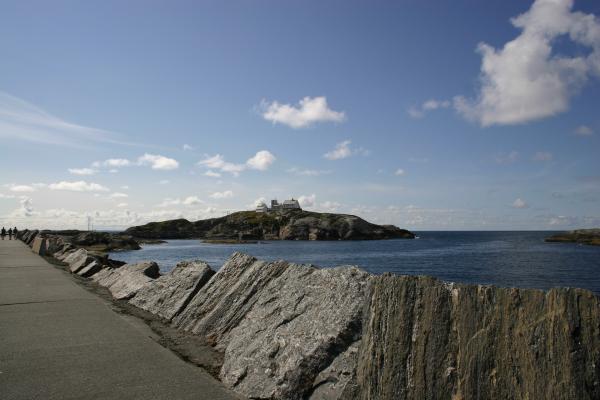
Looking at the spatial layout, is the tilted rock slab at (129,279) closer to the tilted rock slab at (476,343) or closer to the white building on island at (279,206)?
the tilted rock slab at (476,343)

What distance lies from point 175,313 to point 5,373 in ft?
10.8

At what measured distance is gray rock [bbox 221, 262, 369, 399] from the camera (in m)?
4.37

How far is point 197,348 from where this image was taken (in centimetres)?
632

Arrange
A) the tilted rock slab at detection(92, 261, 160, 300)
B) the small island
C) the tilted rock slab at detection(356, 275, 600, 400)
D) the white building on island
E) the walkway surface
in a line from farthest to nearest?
the white building on island, the small island, the tilted rock slab at detection(92, 261, 160, 300), the walkway surface, the tilted rock slab at detection(356, 275, 600, 400)

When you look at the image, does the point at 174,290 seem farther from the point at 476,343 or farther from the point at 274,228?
the point at 274,228

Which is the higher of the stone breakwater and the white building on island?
the white building on island

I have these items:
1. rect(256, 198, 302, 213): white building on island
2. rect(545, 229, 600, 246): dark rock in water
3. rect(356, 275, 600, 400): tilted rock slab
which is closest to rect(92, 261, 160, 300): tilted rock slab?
rect(356, 275, 600, 400): tilted rock slab

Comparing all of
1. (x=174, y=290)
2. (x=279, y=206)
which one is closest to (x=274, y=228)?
(x=279, y=206)

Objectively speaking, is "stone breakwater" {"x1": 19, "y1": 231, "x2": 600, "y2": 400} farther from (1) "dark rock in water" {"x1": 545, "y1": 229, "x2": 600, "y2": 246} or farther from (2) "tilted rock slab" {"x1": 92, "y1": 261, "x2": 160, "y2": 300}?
(1) "dark rock in water" {"x1": 545, "y1": 229, "x2": 600, "y2": 246}

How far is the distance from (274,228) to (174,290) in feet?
455

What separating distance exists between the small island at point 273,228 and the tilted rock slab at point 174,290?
124m

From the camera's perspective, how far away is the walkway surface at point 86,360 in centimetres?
435

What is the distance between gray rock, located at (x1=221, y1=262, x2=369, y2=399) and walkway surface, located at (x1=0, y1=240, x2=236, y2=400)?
1.21ft

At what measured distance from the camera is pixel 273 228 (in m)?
147
